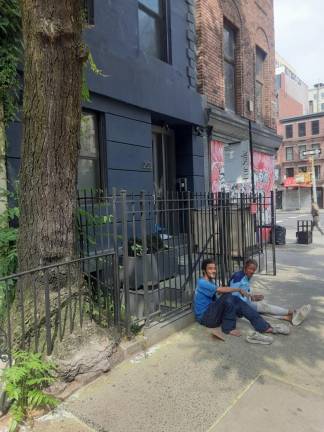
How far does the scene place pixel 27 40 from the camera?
11.4ft

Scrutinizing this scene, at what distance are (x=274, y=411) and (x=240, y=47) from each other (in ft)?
33.4

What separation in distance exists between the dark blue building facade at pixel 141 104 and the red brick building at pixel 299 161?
39654mm

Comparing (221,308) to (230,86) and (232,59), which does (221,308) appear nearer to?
(230,86)

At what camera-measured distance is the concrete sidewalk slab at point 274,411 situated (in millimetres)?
2793

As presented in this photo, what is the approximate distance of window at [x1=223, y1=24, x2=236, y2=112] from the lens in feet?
34.4

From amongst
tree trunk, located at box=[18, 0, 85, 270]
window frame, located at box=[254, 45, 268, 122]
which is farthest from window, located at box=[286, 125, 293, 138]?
tree trunk, located at box=[18, 0, 85, 270]

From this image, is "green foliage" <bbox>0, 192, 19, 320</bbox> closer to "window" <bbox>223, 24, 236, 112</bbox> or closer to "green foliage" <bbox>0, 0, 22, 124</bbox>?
"green foliage" <bbox>0, 0, 22, 124</bbox>

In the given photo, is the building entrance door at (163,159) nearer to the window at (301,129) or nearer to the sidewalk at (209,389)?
the sidewalk at (209,389)

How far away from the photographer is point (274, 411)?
2.98 m

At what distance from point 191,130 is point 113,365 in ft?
20.2

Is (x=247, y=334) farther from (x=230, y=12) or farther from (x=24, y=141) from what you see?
(x=230, y=12)

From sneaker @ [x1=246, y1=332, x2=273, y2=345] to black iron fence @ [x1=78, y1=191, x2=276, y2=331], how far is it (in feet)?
3.40

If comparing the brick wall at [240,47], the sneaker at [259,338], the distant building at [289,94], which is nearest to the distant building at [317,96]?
the distant building at [289,94]

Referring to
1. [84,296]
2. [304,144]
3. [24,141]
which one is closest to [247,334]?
[84,296]
